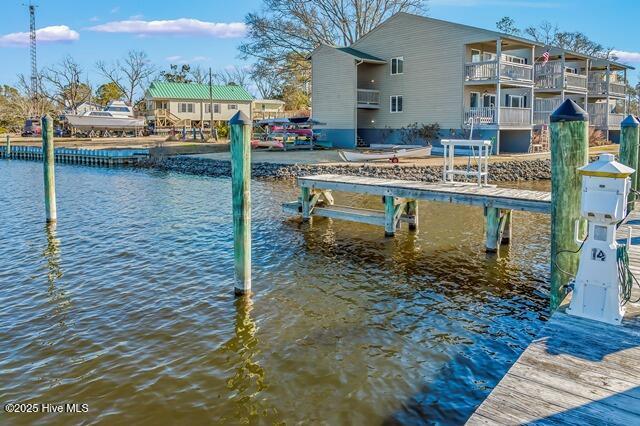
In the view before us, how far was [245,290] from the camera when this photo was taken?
29.4ft

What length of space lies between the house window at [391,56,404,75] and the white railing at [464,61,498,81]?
4.92 meters

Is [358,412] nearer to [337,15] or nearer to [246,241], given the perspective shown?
[246,241]

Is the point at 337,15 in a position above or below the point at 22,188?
above

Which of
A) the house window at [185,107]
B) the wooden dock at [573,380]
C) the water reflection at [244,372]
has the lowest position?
the water reflection at [244,372]

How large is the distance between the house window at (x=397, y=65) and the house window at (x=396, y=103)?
157 centimetres

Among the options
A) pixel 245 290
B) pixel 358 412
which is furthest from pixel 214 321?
pixel 358 412

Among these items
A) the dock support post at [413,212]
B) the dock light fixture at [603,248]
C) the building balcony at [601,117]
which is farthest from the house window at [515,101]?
the dock light fixture at [603,248]

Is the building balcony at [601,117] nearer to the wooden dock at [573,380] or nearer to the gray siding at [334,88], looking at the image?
the gray siding at [334,88]

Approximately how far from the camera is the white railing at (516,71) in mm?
30594

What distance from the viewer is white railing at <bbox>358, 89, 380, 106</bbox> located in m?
35.7

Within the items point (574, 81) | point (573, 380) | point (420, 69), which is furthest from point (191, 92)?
point (573, 380)

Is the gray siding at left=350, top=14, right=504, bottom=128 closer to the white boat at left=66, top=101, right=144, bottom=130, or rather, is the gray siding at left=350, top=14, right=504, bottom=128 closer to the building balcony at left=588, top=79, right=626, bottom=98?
the building balcony at left=588, top=79, right=626, bottom=98

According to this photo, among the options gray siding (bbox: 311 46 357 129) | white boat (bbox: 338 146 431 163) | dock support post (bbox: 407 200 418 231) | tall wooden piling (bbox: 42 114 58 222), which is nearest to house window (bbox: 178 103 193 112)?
gray siding (bbox: 311 46 357 129)

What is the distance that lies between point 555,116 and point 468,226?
9.10 metres
